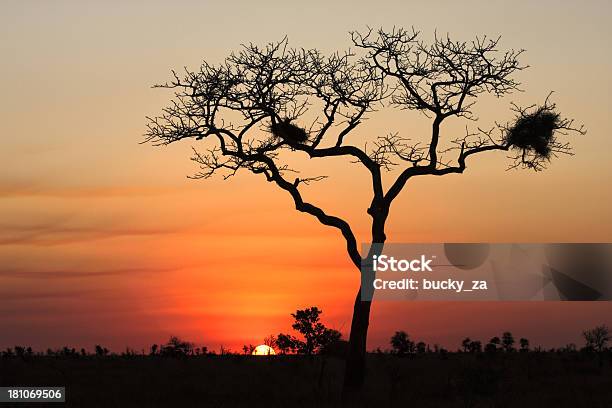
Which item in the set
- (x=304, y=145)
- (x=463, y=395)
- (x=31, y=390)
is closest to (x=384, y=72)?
(x=304, y=145)

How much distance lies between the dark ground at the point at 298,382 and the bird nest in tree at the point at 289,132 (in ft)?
19.8

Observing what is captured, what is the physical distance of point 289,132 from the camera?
1021 inches

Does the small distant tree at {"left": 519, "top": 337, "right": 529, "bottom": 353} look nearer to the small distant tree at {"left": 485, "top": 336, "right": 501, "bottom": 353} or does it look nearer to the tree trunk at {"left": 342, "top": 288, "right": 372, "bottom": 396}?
the small distant tree at {"left": 485, "top": 336, "right": 501, "bottom": 353}

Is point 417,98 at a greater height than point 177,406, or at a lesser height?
greater

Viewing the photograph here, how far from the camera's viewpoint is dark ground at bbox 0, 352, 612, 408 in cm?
2259

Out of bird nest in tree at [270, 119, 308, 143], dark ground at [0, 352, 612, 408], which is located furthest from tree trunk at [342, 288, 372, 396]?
bird nest in tree at [270, 119, 308, 143]

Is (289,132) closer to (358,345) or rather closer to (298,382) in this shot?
(358,345)

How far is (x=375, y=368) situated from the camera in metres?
33.0

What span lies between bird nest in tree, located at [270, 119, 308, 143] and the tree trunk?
451 cm

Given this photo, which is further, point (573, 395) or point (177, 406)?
point (573, 395)

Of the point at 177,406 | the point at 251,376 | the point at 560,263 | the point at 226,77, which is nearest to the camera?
the point at 177,406

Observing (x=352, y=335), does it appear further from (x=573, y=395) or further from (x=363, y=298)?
(x=573, y=395)

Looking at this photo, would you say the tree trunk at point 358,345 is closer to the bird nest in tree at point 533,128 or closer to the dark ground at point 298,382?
the dark ground at point 298,382

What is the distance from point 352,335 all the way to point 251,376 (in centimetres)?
515
